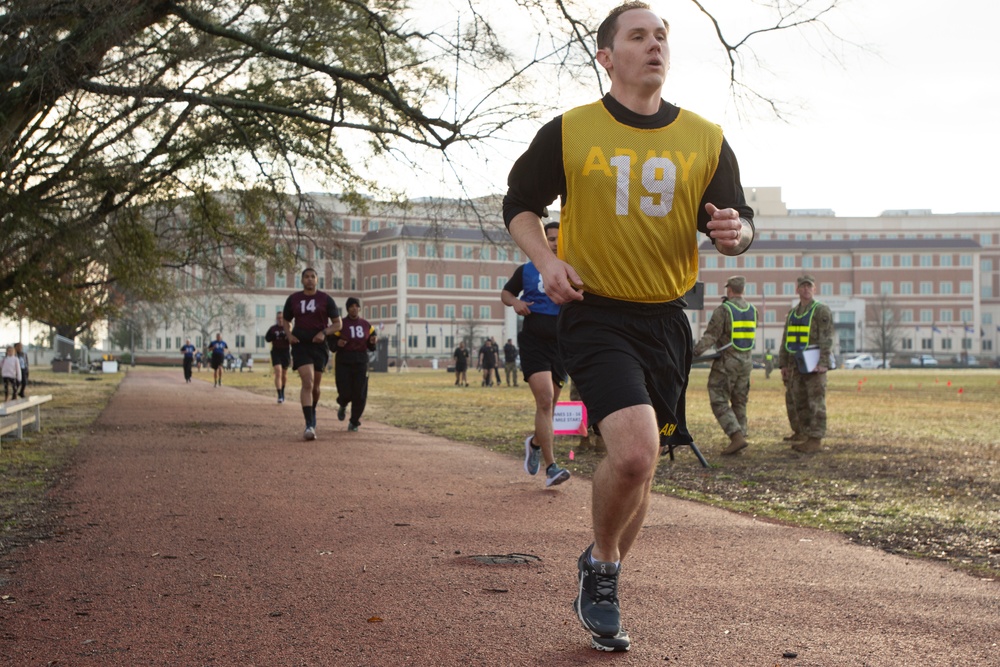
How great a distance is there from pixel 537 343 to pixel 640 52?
16.4 ft

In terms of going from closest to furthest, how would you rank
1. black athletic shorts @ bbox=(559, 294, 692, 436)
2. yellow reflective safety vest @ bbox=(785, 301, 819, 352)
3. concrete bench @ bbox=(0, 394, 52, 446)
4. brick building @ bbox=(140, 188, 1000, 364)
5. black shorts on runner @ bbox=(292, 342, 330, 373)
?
black athletic shorts @ bbox=(559, 294, 692, 436) < concrete bench @ bbox=(0, 394, 52, 446) < yellow reflective safety vest @ bbox=(785, 301, 819, 352) < black shorts on runner @ bbox=(292, 342, 330, 373) < brick building @ bbox=(140, 188, 1000, 364)

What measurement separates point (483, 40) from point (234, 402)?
14565 mm

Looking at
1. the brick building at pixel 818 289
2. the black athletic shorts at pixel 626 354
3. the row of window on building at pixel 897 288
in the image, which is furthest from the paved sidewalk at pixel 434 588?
the row of window on building at pixel 897 288

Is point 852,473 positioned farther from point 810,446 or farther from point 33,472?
point 33,472

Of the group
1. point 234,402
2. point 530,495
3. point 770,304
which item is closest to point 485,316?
point 770,304

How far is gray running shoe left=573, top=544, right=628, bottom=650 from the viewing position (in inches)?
162

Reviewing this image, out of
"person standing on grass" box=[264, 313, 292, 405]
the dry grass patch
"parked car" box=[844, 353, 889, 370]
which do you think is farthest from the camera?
"parked car" box=[844, 353, 889, 370]

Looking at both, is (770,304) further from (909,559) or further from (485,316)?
(909,559)

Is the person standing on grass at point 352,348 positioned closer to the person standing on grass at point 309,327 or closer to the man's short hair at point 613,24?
the person standing on grass at point 309,327

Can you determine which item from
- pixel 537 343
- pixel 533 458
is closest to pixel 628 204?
pixel 537 343

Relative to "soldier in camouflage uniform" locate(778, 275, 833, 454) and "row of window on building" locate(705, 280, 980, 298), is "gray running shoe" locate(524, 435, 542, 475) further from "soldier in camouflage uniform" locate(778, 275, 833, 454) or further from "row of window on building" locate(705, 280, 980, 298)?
"row of window on building" locate(705, 280, 980, 298)

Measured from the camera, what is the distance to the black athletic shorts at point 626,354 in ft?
13.4

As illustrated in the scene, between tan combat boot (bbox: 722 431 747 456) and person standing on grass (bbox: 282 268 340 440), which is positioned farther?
person standing on grass (bbox: 282 268 340 440)

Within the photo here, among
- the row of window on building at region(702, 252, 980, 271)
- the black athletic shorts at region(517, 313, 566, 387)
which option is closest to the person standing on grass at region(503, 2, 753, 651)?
the black athletic shorts at region(517, 313, 566, 387)
